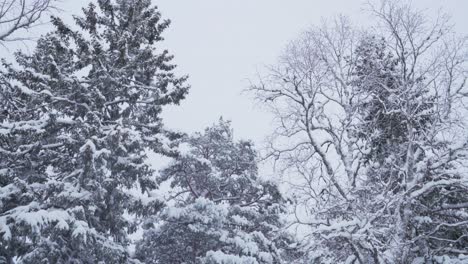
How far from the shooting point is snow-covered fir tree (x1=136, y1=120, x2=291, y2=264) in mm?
12961

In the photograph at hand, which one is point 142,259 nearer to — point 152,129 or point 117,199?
point 117,199

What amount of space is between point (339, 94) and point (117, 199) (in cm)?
872

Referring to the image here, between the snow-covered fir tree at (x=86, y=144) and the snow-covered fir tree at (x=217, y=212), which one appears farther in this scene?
the snow-covered fir tree at (x=217, y=212)

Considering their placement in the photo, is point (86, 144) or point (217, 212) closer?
point (86, 144)

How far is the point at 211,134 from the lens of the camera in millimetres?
17578

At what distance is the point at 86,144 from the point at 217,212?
16.2ft

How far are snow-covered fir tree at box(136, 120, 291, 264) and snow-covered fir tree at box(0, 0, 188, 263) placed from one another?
5.78 ft

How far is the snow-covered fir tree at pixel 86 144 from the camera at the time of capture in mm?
9930

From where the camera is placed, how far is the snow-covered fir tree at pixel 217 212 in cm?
1296

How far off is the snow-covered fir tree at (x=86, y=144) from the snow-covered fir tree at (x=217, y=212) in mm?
1762

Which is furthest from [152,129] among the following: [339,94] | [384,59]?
[384,59]

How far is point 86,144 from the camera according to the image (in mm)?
10141

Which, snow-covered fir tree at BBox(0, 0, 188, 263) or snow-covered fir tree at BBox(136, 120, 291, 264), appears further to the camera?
snow-covered fir tree at BBox(136, 120, 291, 264)

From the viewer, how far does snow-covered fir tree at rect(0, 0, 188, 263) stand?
32.6 ft
